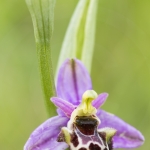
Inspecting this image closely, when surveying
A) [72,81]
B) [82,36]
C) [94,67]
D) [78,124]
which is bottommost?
[94,67]

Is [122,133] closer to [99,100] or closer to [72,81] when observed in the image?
[99,100]

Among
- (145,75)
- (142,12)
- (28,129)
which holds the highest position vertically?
(142,12)

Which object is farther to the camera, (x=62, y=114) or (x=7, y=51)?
(x=7, y=51)

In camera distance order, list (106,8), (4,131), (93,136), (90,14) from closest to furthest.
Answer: (93,136) < (90,14) < (4,131) < (106,8)

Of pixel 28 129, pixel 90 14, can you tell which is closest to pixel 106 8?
pixel 28 129

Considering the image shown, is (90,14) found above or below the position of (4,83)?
above

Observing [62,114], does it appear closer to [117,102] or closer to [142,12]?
[117,102]

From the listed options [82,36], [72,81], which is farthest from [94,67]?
[72,81]
